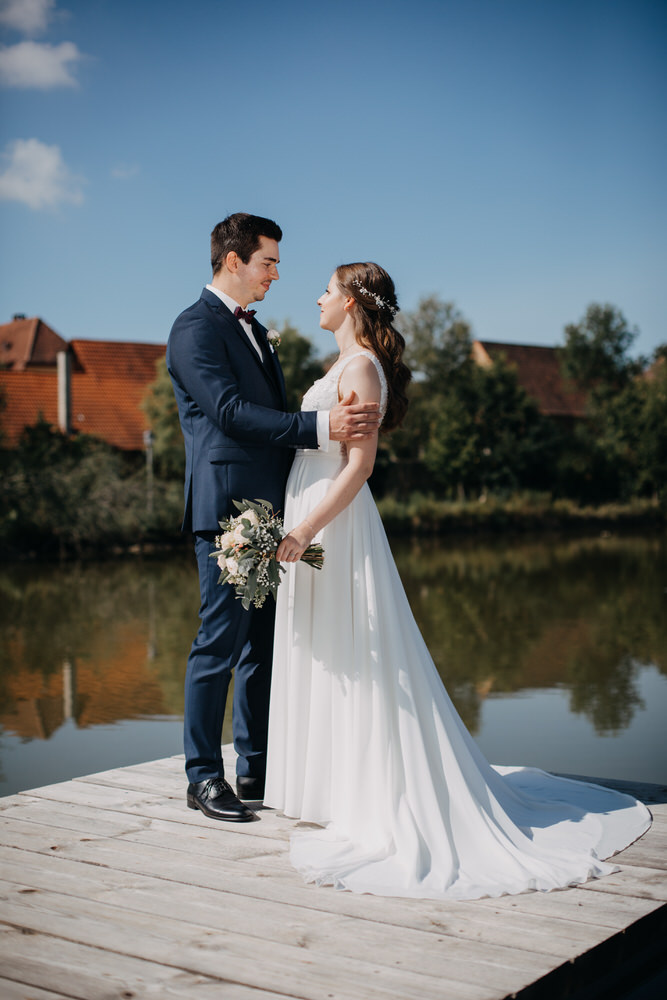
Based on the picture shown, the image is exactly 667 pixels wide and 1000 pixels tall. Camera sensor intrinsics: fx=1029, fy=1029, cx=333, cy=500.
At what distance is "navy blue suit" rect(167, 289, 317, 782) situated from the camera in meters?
3.69

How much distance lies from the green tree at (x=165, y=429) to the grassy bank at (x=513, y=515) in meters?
5.82

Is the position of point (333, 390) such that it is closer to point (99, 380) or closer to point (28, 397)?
point (28, 397)

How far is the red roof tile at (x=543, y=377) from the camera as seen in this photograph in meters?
51.6

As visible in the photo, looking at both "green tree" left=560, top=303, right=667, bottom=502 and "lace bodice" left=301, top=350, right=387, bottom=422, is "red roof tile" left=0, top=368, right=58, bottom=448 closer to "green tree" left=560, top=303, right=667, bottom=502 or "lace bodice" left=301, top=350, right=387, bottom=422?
"green tree" left=560, top=303, right=667, bottom=502

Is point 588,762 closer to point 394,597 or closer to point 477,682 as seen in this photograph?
point 477,682

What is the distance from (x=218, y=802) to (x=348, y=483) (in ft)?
4.07

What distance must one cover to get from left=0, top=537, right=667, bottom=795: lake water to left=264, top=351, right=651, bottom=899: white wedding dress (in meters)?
2.65

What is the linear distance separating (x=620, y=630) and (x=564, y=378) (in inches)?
1671

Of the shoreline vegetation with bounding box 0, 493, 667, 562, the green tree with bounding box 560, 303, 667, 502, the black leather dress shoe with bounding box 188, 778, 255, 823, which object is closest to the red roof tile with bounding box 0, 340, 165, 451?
the shoreline vegetation with bounding box 0, 493, 667, 562

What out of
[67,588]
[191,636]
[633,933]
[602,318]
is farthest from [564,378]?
[633,933]

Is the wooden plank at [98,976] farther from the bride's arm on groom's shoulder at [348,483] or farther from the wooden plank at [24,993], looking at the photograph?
the bride's arm on groom's shoulder at [348,483]

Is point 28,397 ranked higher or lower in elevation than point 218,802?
higher

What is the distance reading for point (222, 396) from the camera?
3639mm

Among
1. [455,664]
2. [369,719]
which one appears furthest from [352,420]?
[455,664]
